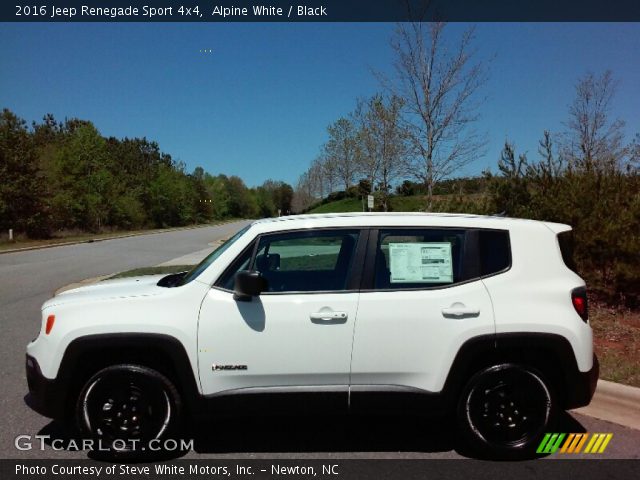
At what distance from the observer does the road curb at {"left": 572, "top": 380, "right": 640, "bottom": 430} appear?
13.4ft

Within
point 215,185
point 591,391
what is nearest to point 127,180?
point 215,185

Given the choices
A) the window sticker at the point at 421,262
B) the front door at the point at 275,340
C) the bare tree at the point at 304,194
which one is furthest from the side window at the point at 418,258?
the bare tree at the point at 304,194

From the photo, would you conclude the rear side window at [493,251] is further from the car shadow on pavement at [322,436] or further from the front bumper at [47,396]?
the front bumper at [47,396]

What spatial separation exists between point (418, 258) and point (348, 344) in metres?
0.80

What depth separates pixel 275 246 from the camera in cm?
403

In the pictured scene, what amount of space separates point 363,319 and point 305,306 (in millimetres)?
401

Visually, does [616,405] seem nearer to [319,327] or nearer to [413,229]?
→ [413,229]

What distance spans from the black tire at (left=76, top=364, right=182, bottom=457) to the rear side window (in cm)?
234

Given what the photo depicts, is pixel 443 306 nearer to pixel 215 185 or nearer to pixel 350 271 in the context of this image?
pixel 350 271

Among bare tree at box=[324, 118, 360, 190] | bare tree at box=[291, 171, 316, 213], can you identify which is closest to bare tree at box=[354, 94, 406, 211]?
bare tree at box=[324, 118, 360, 190]

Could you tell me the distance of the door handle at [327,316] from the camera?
→ 3326mm

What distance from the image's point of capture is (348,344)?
333 centimetres

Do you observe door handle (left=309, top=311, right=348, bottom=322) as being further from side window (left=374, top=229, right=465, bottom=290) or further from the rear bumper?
the rear bumper

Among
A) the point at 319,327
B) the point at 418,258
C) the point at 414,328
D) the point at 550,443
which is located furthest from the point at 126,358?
the point at 550,443
